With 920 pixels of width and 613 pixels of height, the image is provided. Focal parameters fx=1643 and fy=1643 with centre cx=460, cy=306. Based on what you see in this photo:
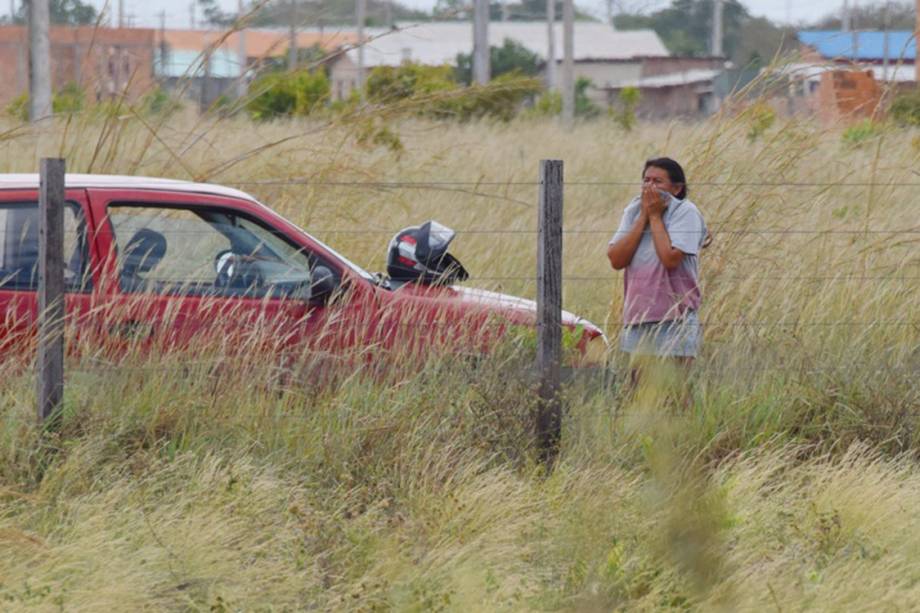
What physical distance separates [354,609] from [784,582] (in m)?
1.33

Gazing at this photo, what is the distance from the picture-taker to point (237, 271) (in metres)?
7.04

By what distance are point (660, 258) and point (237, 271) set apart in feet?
5.92

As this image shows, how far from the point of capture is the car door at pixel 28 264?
6.39m

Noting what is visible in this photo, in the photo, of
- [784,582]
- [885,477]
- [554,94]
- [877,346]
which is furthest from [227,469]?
[554,94]

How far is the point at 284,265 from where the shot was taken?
7.09 metres

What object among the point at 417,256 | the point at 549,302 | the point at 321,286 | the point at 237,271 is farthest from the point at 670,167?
the point at 237,271

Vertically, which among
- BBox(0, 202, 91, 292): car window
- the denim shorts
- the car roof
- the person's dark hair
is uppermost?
the person's dark hair

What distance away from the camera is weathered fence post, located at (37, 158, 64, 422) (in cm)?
607

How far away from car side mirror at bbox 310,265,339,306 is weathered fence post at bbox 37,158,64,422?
114 centimetres

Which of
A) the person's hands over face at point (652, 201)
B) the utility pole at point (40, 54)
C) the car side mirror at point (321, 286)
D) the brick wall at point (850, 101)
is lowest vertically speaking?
the car side mirror at point (321, 286)

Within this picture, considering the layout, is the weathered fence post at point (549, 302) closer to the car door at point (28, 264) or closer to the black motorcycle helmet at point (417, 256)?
the black motorcycle helmet at point (417, 256)

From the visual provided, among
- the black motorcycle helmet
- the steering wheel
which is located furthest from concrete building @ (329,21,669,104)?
the steering wheel

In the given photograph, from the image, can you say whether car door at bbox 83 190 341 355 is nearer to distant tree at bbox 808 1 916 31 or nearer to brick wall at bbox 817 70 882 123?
brick wall at bbox 817 70 882 123

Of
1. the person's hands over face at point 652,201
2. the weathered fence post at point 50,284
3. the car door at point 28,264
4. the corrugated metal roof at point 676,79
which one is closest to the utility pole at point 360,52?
the person's hands over face at point 652,201
